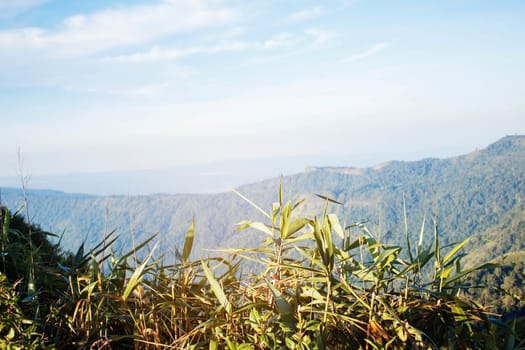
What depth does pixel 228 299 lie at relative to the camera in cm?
166

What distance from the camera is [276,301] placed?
4.99 feet

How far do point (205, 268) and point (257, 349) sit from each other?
34 centimetres

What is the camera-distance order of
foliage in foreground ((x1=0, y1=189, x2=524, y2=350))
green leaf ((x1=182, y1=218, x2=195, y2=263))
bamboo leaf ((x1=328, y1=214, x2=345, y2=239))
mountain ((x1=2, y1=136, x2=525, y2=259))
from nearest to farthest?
foliage in foreground ((x1=0, y1=189, x2=524, y2=350)), bamboo leaf ((x1=328, y1=214, x2=345, y2=239)), green leaf ((x1=182, y1=218, x2=195, y2=263)), mountain ((x1=2, y1=136, x2=525, y2=259))

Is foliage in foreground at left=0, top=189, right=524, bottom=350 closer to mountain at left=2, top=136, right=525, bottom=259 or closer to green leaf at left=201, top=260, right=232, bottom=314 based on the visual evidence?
green leaf at left=201, top=260, right=232, bottom=314

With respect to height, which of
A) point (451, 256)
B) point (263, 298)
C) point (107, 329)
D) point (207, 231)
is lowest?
A: point (207, 231)

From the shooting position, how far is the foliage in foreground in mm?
1479

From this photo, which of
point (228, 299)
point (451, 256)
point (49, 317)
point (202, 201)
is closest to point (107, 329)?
point (49, 317)

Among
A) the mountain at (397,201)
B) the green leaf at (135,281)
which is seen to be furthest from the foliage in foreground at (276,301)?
the mountain at (397,201)

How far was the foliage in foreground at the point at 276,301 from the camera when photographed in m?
1.48

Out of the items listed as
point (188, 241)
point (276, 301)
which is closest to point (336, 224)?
point (276, 301)

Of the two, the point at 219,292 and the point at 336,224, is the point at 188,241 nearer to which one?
the point at 219,292

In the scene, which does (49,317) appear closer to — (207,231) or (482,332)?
(482,332)

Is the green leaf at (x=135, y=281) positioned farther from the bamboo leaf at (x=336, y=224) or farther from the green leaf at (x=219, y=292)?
the bamboo leaf at (x=336, y=224)

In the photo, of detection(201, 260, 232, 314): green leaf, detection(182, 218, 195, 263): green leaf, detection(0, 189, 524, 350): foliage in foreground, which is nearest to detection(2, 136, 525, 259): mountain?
detection(0, 189, 524, 350): foliage in foreground
